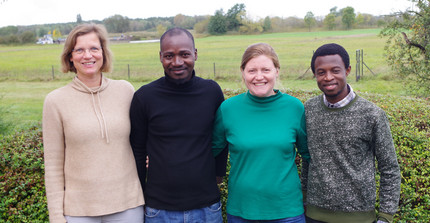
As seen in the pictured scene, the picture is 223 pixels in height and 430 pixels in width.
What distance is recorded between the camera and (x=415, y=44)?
10.4 metres

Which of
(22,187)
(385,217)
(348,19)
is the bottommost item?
(22,187)

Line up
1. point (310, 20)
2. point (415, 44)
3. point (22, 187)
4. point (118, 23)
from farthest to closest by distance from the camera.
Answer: point (310, 20) < point (118, 23) < point (415, 44) < point (22, 187)

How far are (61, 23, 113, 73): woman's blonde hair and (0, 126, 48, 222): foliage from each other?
5.55ft

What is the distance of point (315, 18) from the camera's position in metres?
87.6

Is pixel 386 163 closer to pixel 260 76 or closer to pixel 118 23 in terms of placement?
pixel 260 76

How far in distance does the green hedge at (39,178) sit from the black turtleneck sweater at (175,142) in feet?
4.27

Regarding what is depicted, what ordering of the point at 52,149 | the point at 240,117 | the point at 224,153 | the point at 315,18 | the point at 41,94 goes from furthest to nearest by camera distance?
the point at 315,18 < the point at 41,94 < the point at 224,153 < the point at 240,117 < the point at 52,149

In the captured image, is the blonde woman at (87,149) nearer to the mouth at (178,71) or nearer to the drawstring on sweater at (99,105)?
the drawstring on sweater at (99,105)

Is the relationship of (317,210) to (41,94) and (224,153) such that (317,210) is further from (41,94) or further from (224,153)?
(41,94)

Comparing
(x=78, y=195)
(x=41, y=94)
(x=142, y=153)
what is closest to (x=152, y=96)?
(x=142, y=153)

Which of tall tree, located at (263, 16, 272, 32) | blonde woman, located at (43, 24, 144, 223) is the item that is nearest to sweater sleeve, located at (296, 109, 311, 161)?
blonde woman, located at (43, 24, 144, 223)

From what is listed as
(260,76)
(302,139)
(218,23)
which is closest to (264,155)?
(302,139)

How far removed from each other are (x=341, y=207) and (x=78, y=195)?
73.3 inches

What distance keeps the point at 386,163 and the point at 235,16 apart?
3204 inches
